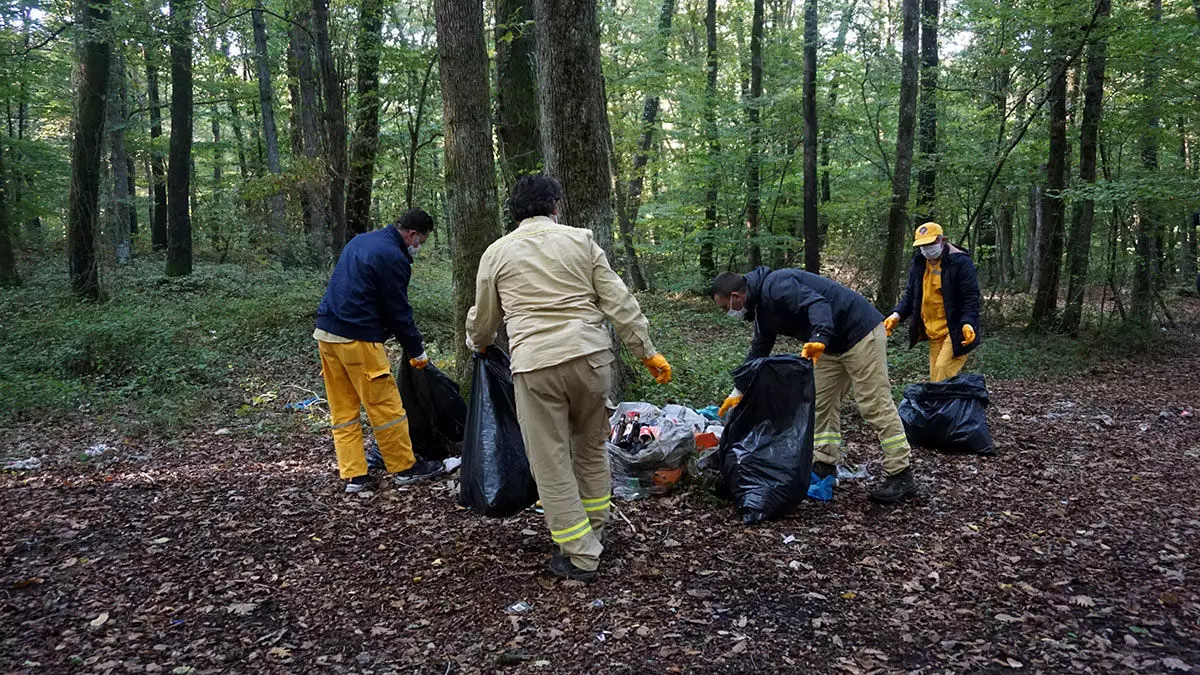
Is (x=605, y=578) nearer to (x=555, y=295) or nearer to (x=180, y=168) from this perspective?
(x=555, y=295)

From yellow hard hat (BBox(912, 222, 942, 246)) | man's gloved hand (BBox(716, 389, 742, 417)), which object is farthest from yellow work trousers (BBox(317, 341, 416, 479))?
yellow hard hat (BBox(912, 222, 942, 246))

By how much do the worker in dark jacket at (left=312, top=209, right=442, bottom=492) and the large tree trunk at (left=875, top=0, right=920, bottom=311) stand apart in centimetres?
836

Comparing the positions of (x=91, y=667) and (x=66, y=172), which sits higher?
(x=66, y=172)

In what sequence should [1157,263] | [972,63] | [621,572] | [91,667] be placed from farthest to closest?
1. [972,63]
2. [1157,263]
3. [621,572]
4. [91,667]

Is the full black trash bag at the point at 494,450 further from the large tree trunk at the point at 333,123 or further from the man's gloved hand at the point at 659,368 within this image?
the large tree trunk at the point at 333,123

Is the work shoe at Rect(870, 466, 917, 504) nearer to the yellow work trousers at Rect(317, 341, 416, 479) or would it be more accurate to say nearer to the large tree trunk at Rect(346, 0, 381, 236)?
the yellow work trousers at Rect(317, 341, 416, 479)

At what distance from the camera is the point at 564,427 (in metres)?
3.30

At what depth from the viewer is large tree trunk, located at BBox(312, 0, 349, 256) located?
30.3ft

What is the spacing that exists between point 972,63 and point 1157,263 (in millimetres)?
4022

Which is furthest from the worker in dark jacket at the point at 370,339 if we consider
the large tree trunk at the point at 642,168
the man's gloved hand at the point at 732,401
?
the large tree trunk at the point at 642,168

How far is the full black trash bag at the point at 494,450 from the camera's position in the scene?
3783mm

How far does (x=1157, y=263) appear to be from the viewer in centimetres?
1024

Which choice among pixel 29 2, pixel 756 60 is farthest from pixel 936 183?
pixel 29 2

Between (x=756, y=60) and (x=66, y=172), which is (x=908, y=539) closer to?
(x=756, y=60)
